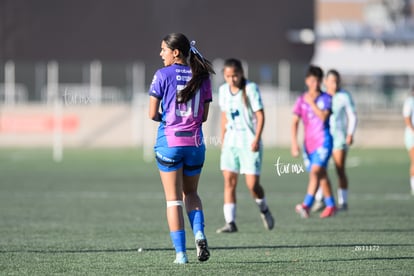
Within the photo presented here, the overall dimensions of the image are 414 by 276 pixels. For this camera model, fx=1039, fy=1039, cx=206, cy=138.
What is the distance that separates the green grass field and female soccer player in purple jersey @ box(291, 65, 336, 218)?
1.05ft

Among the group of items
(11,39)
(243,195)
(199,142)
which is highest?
(11,39)

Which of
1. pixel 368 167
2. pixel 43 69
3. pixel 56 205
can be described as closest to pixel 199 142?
pixel 56 205

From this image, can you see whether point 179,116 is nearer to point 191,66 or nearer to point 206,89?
point 206,89

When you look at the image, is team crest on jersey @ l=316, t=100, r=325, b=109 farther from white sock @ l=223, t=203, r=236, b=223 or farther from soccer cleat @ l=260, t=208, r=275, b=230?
white sock @ l=223, t=203, r=236, b=223

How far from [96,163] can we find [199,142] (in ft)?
63.1

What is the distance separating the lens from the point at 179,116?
9.62 metres

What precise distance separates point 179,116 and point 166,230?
3.83 meters

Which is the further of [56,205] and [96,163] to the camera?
[96,163]

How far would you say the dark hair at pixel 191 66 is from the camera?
375 inches

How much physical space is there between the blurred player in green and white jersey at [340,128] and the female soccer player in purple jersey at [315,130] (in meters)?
1.14

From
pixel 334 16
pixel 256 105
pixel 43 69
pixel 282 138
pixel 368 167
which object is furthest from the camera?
pixel 334 16

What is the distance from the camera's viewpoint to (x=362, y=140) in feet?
126

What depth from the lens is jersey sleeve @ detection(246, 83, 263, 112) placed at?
42.7ft

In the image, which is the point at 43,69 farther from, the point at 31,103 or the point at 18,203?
the point at 18,203
